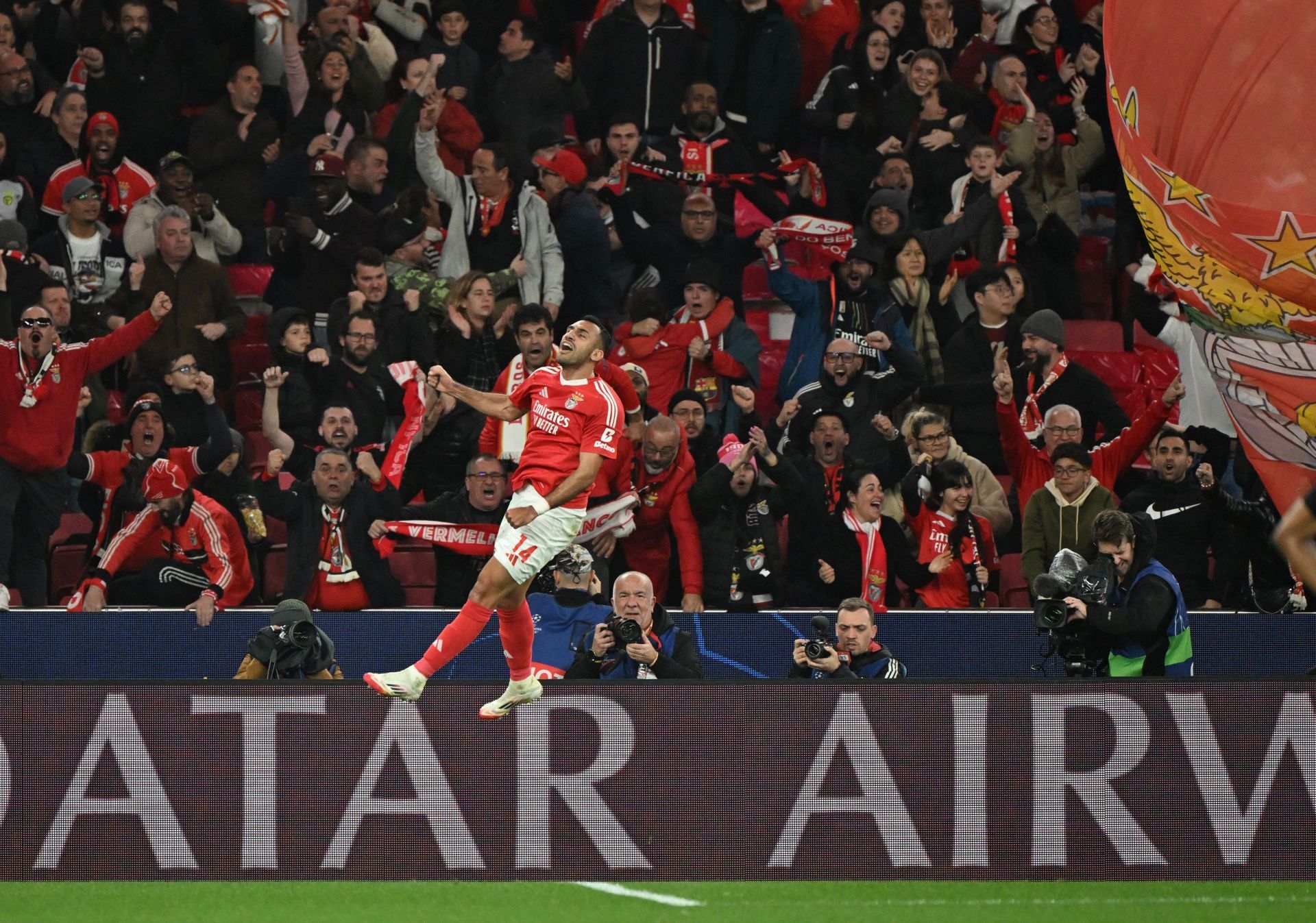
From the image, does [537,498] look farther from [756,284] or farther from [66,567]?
[756,284]

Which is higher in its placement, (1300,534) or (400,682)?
A: (1300,534)

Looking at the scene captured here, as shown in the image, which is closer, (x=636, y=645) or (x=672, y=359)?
→ (x=636, y=645)

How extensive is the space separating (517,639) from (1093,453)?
14.0 feet

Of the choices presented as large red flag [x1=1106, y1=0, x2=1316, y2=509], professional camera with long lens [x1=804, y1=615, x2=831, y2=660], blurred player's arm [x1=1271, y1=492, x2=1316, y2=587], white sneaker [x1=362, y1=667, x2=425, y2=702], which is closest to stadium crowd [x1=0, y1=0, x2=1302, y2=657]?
professional camera with long lens [x1=804, y1=615, x2=831, y2=660]

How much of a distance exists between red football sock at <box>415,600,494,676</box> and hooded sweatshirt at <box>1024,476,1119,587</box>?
3610 mm

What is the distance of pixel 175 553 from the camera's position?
426 inches

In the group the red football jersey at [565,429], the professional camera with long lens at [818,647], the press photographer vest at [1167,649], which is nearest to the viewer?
the red football jersey at [565,429]

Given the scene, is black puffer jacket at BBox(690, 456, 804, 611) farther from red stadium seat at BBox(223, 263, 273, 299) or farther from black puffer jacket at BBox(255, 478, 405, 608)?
red stadium seat at BBox(223, 263, 273, 299)

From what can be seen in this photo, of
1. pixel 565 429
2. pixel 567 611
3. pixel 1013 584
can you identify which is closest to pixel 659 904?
pixel 565 429

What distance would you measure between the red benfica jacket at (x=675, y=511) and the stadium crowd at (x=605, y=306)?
0.8 inches

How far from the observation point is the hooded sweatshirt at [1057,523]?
1019 cm

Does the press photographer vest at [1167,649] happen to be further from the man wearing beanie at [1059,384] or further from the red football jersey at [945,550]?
the man wearing beanie at [1059,384]

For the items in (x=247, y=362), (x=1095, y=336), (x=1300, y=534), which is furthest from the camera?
(x=1095, y=336)

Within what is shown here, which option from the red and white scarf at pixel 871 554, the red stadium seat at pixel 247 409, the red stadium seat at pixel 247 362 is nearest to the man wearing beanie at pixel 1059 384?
the red and white scarf at pixel 871 554
